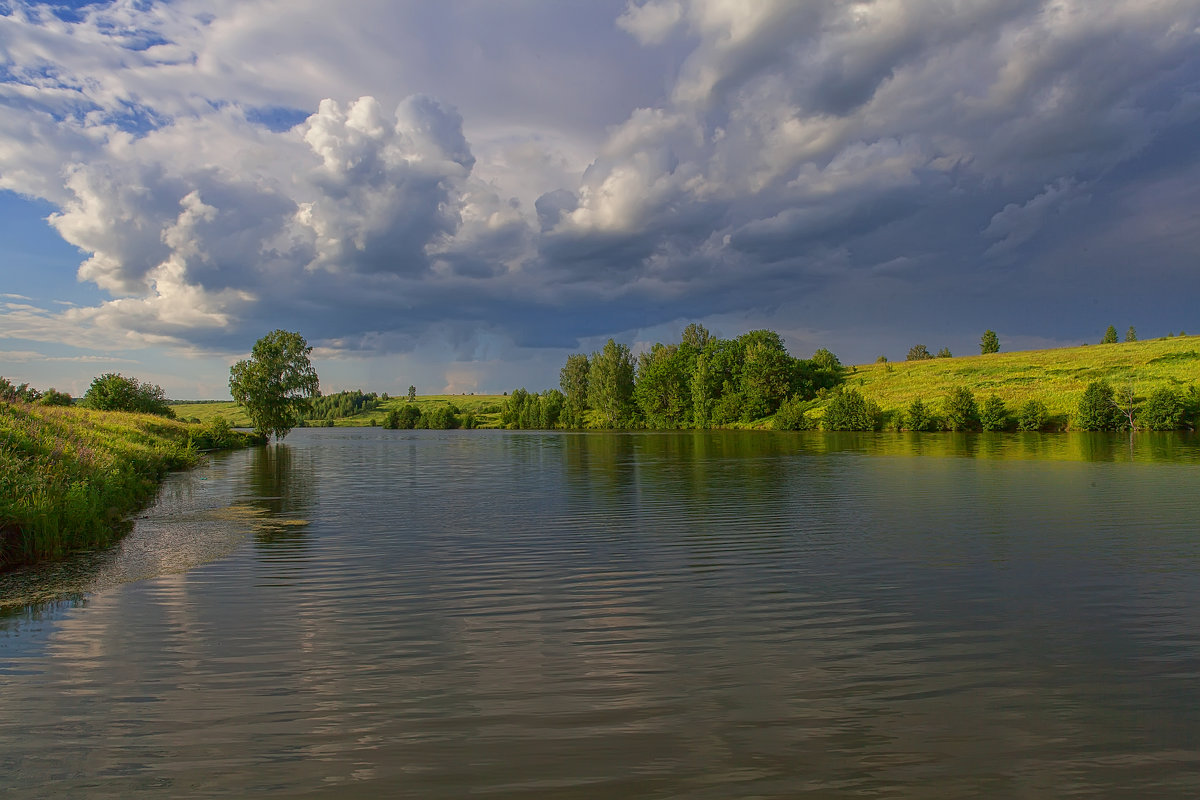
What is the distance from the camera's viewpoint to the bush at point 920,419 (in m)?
93.3

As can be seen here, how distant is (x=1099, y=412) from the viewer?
79.0 metres

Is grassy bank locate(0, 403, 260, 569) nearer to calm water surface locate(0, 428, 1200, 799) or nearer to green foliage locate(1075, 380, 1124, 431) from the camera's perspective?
calm water surface locate(0, 428, 1200, 799)

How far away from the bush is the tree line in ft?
93.3

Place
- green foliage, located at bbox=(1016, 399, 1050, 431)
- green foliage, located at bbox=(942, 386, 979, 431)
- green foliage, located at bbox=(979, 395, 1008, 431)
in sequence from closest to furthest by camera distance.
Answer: green foliage, located at bbox=(1016, 399, 1050, 431) → green foliage, located at bbox=(979, 395, 1008, 431) → green foliage, located at bbox=(942, 386, 979, 431)

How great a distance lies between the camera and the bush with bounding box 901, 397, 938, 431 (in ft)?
306

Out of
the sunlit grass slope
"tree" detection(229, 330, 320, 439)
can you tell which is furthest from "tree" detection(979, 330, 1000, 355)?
"tree" detection(229, 330, 320, 439)

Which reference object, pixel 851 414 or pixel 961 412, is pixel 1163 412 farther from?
pixel 851 414

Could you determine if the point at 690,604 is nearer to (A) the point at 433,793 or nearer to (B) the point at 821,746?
(B) the point at 821,746

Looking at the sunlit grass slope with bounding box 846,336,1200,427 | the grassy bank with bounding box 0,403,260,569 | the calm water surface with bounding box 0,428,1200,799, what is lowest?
the calm water surface with bounding box 0,428,1200,799

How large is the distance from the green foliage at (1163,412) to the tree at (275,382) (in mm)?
96701

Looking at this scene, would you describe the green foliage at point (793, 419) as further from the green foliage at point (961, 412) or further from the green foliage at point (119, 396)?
the green foliage at point (119, 396)

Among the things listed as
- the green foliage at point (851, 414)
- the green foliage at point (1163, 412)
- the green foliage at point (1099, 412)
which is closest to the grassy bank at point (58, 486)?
the green foliage at point (1099, 412)

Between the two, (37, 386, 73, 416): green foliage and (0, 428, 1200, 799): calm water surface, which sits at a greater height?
(37, 386, 73, 416): green foliage

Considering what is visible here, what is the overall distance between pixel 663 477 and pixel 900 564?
823 inches
